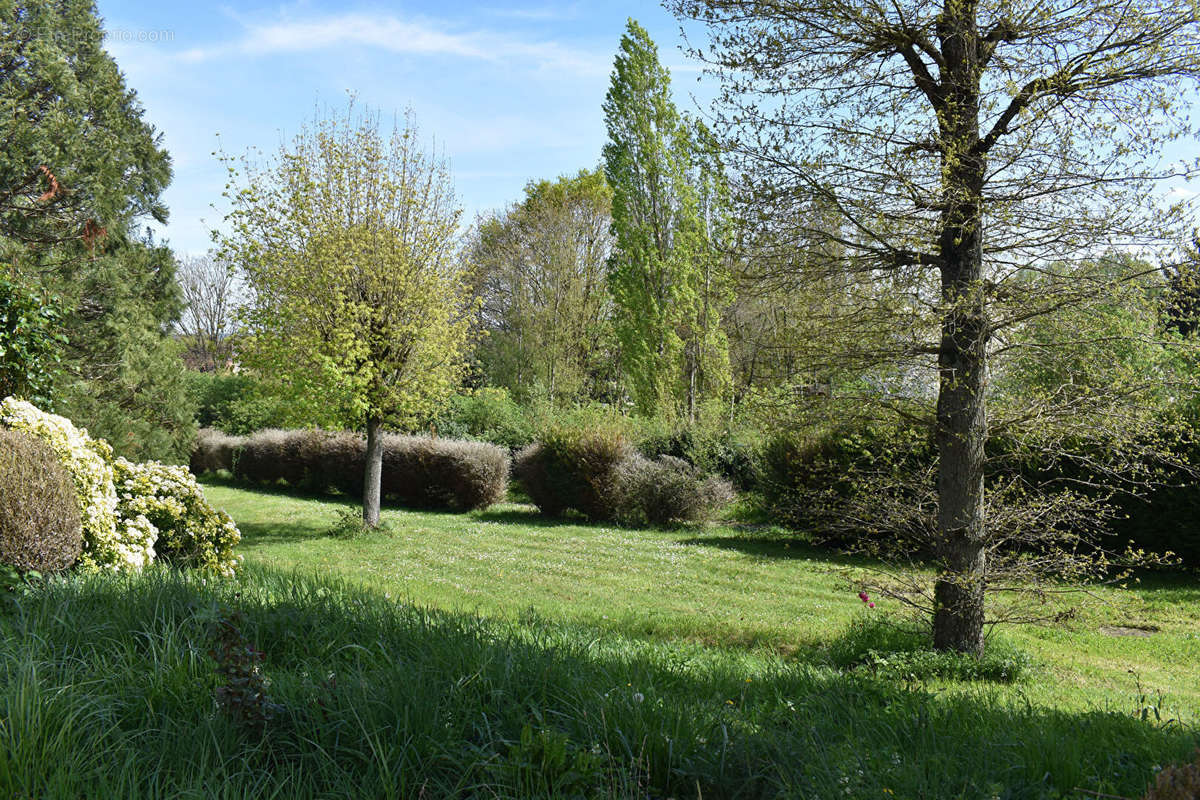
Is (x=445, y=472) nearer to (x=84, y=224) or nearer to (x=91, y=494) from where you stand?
(x=84, y=224)

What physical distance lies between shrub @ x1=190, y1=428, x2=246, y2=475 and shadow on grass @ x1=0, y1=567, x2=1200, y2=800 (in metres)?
18.9

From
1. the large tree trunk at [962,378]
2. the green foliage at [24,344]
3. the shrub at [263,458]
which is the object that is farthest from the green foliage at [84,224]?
the large tree trunk at [962,378]

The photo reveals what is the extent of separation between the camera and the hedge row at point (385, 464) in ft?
53.9

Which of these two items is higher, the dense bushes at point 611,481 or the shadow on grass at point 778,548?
the dense bushes at point 611,481

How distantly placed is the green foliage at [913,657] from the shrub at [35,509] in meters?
5.57

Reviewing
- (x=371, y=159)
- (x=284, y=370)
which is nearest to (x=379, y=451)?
(x=284, y=370)

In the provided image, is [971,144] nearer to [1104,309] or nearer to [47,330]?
[1104,309]

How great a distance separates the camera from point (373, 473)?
13.8 metres

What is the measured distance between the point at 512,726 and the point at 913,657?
12.2 feet

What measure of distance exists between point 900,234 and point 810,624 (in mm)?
3873

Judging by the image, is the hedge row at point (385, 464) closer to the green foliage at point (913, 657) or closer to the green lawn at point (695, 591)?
the green lawn at point (695, 591)

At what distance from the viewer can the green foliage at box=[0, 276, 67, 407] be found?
8180 millimetres

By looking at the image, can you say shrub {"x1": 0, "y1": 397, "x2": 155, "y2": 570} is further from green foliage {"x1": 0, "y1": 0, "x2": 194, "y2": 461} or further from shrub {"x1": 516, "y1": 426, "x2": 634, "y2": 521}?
shrub {"x1": 516, "y1": 426, "x2": 634, "y2": 521}

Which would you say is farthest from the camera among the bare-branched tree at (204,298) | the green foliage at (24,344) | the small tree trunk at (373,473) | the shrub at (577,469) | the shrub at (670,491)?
the bare-branched tree at (204,298)
